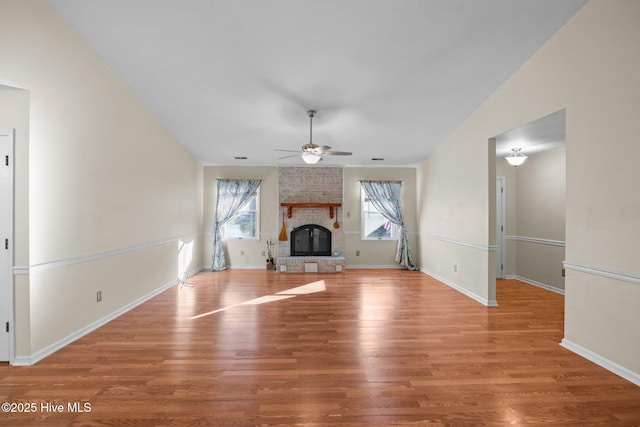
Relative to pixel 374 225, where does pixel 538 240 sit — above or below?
below

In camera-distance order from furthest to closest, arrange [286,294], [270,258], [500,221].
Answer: [270,258] → [500,221] → [286,294]

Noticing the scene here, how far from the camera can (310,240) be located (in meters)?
7.53

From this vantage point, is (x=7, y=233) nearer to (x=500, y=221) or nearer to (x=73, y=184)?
(x=73, y=184)

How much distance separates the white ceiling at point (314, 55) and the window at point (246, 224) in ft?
8.26

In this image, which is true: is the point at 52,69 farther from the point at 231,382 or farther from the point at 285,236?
the point at 285,236

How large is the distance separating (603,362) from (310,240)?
5640 millimetres

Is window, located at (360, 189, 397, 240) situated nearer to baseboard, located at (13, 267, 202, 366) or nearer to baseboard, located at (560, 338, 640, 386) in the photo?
baseboard, located at (560, 338, 640, 386)

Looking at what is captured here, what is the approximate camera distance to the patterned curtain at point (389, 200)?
24.7 ft

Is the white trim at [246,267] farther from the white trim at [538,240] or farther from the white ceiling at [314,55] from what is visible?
the white trim at [538,240]

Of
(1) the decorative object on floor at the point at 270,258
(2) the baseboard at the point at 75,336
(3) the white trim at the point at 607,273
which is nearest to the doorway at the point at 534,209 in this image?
(3) the white trim at the point at 607,273

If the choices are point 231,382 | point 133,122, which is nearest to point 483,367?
point 231,382

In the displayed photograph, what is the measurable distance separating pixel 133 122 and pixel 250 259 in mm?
4172

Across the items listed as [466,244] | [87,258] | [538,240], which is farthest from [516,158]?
[87,258]

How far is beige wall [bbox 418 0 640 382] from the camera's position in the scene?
248 centimetres
